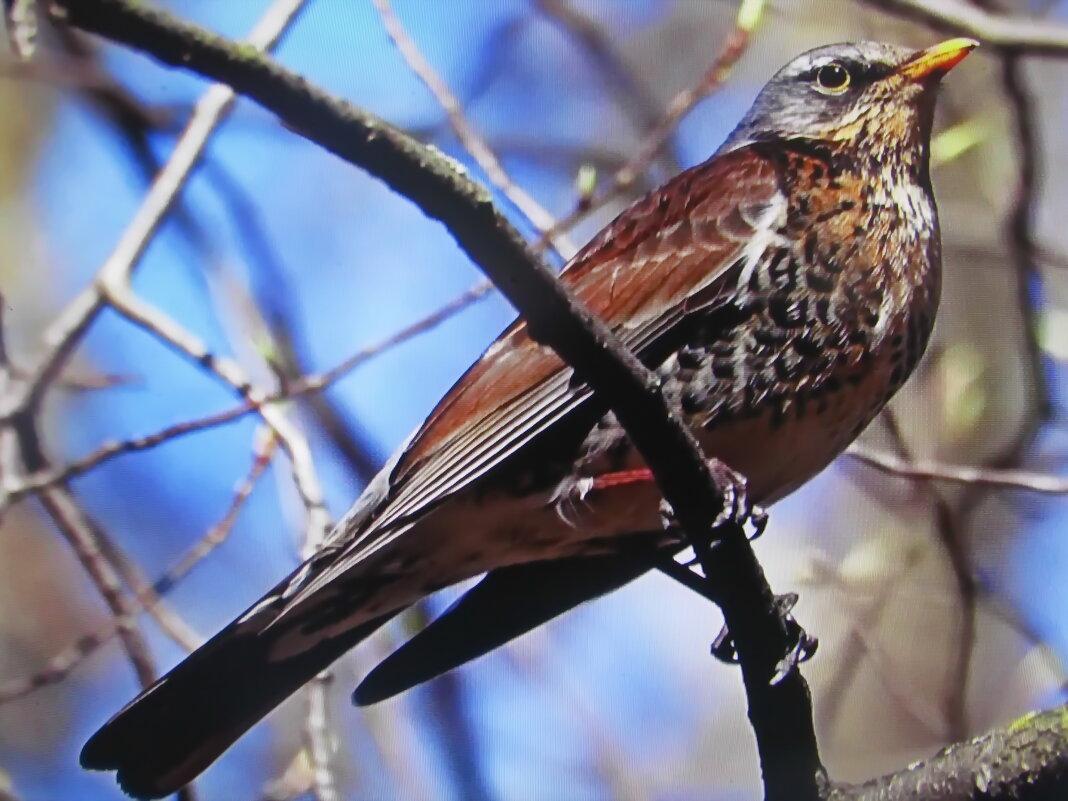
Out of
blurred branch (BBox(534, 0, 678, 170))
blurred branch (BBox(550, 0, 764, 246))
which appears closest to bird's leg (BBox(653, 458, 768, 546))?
blurred branch (BBox(550, 0, 764, 246))

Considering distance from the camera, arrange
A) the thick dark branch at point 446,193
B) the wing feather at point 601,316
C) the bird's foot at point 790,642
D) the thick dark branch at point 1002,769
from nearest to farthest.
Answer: the thick dark branch at point 446,193
the thick dark branch at point 1002,769
the bird's foot at point 790,642
the wing feather at point 601,316

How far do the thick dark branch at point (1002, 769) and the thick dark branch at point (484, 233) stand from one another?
123mm

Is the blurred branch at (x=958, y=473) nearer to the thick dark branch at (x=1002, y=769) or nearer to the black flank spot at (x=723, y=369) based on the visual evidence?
the black flank spot at (x=723, y=369)

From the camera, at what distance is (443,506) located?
155 cm

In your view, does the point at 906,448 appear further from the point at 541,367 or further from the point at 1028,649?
the point at 541,367

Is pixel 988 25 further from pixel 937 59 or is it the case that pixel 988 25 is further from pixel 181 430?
pixel 181 430

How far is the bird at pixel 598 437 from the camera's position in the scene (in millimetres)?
1510

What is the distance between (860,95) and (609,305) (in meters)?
0.63

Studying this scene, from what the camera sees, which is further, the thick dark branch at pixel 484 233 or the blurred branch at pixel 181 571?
the blurred branch at pixel 181 571

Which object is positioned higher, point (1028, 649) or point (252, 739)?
point (252, 739)

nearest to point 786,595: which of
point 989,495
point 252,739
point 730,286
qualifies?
point 730,286

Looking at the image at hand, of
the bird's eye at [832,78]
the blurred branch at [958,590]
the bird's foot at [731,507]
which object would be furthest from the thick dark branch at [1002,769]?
the bird's eye at [832,78]

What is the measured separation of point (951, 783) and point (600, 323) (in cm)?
60

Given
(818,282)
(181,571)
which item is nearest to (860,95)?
(818,282)
